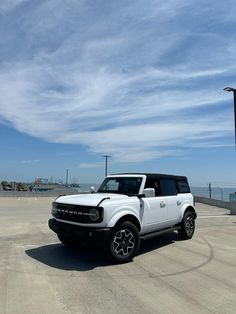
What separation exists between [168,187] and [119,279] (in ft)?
12.1

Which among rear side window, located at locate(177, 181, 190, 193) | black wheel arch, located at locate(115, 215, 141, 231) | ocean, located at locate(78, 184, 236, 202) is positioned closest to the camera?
black wheel arch, located at locate(115, 215, 141, 231)

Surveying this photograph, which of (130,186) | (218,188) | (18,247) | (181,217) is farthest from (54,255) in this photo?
(218,188)

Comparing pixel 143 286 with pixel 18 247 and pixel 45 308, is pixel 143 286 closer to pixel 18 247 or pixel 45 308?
pixel 45 308

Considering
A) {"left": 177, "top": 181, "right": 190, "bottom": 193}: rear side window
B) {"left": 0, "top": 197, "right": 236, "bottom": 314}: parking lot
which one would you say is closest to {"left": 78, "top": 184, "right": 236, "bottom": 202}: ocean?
{"left": 177, "top": 181, "right": 190, "bottom": 193}: rear side window

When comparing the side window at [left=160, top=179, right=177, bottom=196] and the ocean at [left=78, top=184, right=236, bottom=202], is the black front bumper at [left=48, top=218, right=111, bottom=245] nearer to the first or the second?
the side window at [left=160, top=179, right=177, bottom=196]

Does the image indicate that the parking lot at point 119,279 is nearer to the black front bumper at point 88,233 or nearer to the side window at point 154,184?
the black front bumper at point 88,233

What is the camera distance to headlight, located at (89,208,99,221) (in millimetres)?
6605

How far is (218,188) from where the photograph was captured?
27.7m

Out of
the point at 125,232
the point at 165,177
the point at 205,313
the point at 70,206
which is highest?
the point at 165,177

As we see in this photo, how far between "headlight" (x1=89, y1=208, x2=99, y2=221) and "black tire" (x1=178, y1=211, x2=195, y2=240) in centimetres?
340

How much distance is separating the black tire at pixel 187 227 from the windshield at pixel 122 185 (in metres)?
2.06

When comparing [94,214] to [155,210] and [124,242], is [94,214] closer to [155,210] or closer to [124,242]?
[124,242]

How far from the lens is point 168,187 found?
8945 millimetres

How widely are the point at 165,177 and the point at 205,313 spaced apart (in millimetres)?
4798
